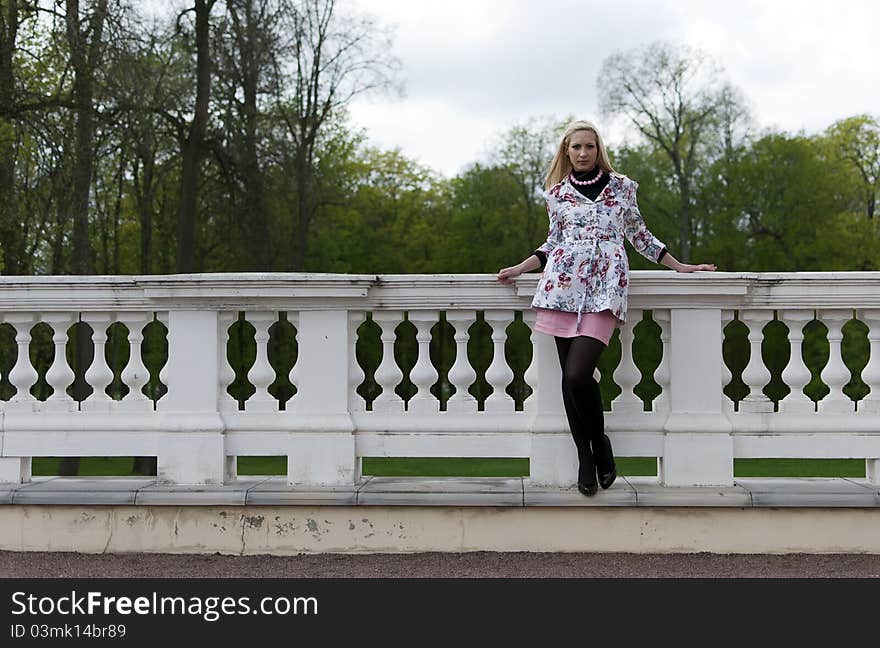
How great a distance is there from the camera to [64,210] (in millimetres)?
13375

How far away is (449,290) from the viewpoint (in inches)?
195

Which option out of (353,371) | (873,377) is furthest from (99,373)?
(873,377)

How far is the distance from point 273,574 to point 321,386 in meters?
1.01

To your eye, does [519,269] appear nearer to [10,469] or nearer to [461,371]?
[461,371]

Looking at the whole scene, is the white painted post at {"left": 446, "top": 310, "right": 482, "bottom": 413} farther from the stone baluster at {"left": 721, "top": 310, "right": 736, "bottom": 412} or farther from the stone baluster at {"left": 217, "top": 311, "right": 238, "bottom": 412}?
the stone baluster at {"left": 721, "top": 310, "right": 736, "bottom": 412}

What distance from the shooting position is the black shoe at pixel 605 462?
4.74 meters

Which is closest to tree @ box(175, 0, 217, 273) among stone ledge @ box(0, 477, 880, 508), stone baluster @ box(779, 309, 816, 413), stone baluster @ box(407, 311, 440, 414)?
stone ledge @ box(0, 477, 880, 508)

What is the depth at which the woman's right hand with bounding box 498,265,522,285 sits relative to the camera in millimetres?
4730

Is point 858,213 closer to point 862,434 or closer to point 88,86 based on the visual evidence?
point 88,86

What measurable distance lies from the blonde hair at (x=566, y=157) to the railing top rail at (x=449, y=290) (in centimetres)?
53

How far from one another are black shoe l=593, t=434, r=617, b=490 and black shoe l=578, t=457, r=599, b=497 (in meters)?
0.04

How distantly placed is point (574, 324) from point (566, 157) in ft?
2.94

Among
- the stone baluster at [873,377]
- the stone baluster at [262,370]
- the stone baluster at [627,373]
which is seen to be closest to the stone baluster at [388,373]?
the stone baluster at [262,370]

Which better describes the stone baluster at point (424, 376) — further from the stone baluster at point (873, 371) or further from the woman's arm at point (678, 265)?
the stone baluster at point (873, 371)
